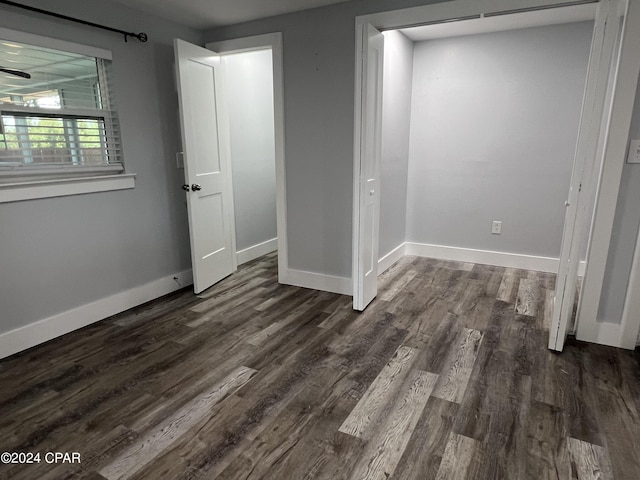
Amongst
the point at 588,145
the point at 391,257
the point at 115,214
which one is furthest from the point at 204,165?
the point at 588,145

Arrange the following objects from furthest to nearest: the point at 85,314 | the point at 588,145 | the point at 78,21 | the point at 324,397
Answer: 1. the point at 85,314
2. the point at 78,21
3. the point at 588,145
4. the point at 324,397

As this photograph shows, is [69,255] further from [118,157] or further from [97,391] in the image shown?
[97,391]

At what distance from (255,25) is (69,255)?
230 centimetres

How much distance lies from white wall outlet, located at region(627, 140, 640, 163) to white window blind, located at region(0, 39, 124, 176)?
3366 millimetres

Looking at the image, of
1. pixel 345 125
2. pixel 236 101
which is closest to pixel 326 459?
pixel 345 125

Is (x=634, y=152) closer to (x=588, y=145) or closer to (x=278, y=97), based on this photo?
(x=588, y=145)

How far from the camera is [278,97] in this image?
3.34 m

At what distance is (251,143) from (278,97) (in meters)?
1.10

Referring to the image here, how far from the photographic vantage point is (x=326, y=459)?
1670 mm

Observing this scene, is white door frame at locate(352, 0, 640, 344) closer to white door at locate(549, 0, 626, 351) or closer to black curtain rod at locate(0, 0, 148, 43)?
white door at locate(549, 0, 626, 351)

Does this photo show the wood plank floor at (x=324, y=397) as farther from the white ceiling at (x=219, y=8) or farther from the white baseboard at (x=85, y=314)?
the white ceiling at (x=219, y=8)

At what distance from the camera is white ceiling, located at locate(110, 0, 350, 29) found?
283cm

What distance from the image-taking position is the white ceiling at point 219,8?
9.29 ft

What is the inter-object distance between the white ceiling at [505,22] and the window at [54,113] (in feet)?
7.89
